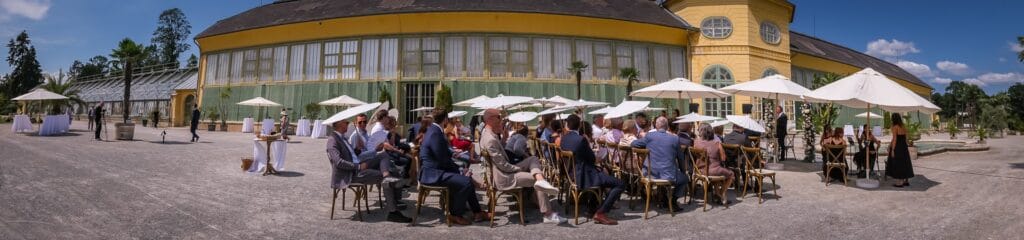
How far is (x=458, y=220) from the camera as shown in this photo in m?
4.96

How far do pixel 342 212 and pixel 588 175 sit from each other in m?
2.85

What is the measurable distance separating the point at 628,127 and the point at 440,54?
14.2 m

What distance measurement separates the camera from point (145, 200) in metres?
5.90

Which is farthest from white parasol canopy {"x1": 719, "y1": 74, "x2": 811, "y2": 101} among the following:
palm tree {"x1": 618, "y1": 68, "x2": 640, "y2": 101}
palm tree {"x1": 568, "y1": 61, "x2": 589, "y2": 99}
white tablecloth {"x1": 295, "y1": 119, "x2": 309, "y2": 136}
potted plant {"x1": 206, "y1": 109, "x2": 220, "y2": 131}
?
potted plant {"x1": 206, "y1": 109, "x2": 220, "y2": 131}

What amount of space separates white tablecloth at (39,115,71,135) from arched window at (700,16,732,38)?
26749 mm

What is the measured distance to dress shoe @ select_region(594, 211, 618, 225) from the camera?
196 inches

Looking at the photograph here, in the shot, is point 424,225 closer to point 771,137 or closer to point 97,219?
point 97,219

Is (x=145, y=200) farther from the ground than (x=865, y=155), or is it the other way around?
(x=865, y=155)

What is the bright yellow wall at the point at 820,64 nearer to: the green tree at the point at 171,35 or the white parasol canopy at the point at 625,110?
the white parasol canopy at the point at 625,110

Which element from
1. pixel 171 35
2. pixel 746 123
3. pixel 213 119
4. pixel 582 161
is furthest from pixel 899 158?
pixel 171 35

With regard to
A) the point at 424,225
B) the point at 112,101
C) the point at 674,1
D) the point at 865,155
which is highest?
the point at 674,1

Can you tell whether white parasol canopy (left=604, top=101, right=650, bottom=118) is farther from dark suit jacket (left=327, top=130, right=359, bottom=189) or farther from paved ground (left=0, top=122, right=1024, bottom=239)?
dark suit jacket (left=327, top=130, right=359, bottom=189)

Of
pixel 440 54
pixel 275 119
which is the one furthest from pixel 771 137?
pixel 275 119

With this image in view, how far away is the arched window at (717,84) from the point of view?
22281 mm
